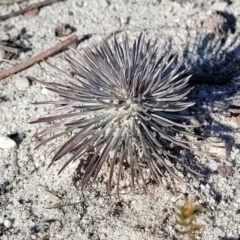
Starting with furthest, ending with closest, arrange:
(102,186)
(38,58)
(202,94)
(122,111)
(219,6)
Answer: (219,6)
(38,58)
(202,94)
(102,186)
(122,111)

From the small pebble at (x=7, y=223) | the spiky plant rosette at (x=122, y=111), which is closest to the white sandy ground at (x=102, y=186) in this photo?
the small pebble at (x=7, y=223)

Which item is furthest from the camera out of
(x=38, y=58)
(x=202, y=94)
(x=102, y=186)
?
(x=38, y=58)

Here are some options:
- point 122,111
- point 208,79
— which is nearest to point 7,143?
point 122,111

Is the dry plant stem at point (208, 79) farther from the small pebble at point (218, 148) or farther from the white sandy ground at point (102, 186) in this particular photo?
the small pebble at point (218, 148)

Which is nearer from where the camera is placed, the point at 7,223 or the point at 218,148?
the point at 7,223

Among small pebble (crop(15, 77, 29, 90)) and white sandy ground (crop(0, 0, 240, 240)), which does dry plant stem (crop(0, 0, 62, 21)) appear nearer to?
white sandy ground (crop(0, 0, 240, 240))

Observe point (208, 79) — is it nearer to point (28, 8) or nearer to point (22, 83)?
point (22, 83)
